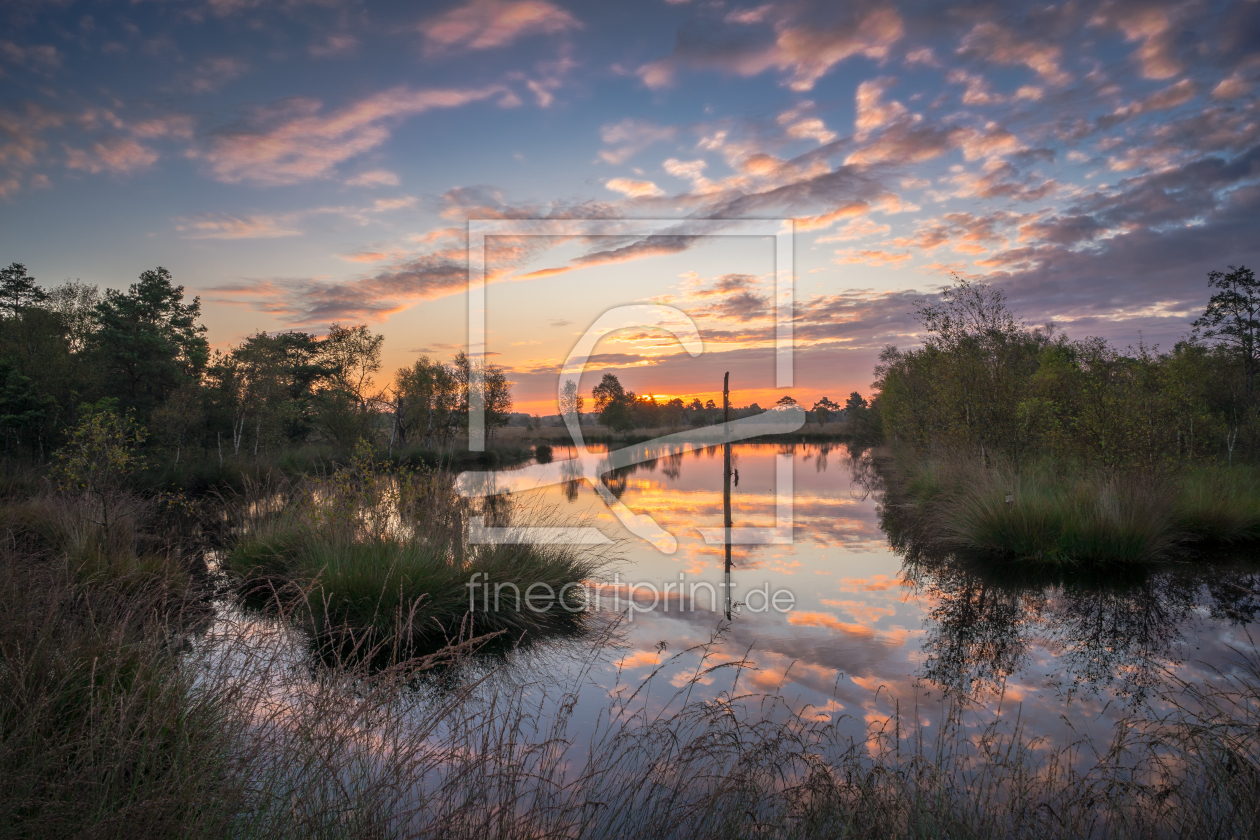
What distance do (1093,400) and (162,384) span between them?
3534cm

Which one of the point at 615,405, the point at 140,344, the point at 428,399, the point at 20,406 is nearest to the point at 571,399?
the point at 20,406

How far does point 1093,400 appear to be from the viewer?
554 inches

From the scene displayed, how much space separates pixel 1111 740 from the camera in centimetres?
502

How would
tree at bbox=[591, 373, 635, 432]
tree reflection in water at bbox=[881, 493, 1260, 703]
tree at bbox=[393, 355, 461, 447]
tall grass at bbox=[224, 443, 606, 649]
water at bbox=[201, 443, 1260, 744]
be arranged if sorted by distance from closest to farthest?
water at bbox=[201, 443, 1260, 744], tree reflection in water at bbox=[881, 493, 1260, 703], tall grass at bbox=[224, 443, 606, 649], tree at bbox=[393, 355, 461, 447], tree at bbox=[591, 373, 635, 432]

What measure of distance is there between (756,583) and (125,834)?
31.7 ft

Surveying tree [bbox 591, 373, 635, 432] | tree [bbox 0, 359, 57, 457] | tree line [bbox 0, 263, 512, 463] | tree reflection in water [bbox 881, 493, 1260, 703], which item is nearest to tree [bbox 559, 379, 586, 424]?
tree reflection in water [bbox 881, 493, 1260, 703]

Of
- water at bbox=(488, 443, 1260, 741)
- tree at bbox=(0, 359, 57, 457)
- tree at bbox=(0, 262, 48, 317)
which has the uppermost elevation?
tree at bbox=(0, 262, 48, 317)

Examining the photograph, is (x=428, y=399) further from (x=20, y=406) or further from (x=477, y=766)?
(x=477, y=766)

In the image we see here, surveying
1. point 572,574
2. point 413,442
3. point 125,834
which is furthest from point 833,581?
point 413,442

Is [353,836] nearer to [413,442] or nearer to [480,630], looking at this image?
[480,630]

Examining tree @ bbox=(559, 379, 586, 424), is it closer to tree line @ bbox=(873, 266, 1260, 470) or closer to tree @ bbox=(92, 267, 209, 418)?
tree line @ bbox=(873, 266, 1260, 470)

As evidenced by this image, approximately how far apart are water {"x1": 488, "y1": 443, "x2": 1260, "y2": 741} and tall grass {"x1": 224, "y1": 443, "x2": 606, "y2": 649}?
100 cm

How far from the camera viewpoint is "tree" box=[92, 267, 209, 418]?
27.8 meters

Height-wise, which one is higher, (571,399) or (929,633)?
(571,399)
